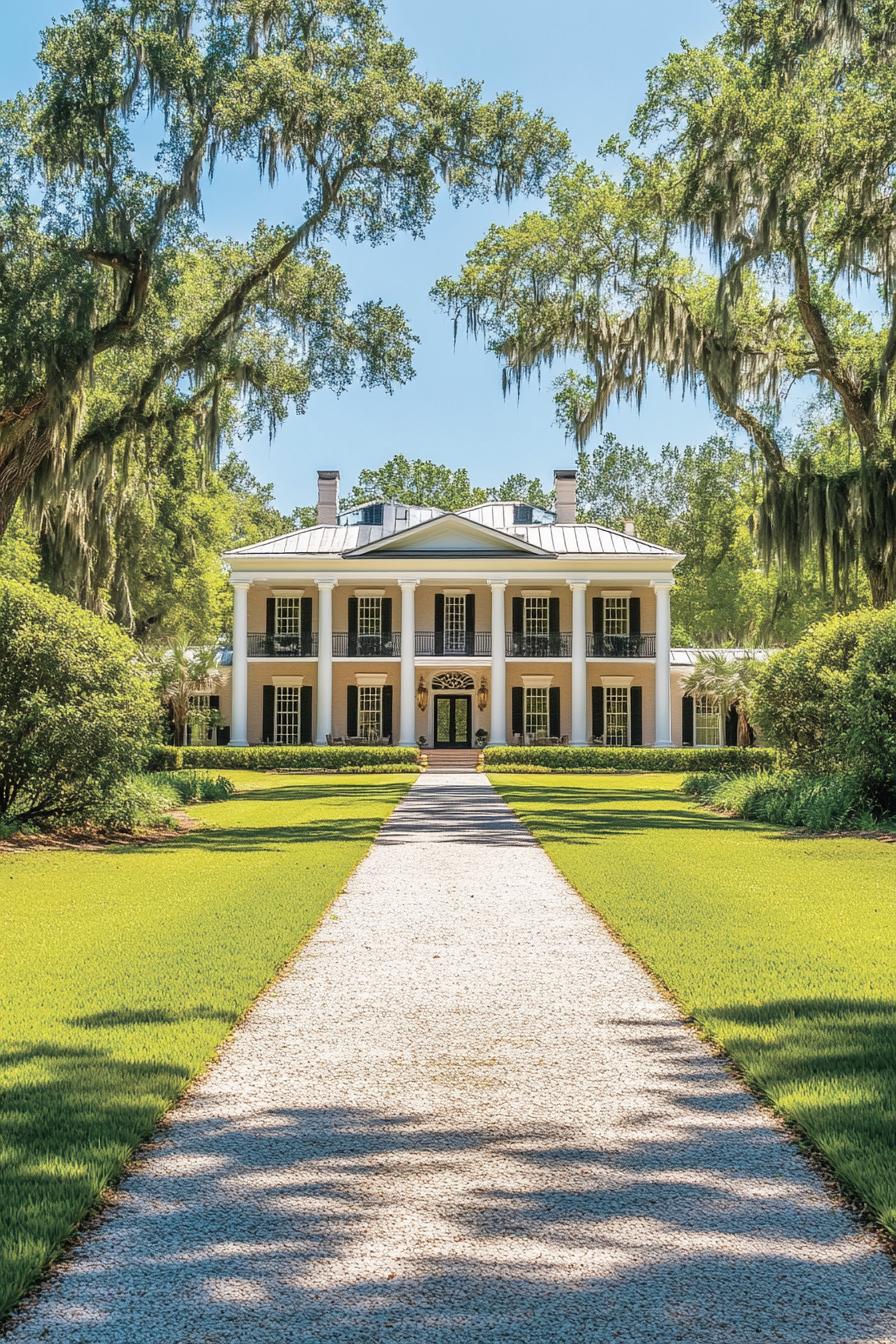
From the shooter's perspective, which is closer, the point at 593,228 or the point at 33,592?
the point at 33,592

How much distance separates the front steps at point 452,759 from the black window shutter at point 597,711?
4322 millimetres

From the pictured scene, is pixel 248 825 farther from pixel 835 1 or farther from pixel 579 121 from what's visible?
pixel 835 1

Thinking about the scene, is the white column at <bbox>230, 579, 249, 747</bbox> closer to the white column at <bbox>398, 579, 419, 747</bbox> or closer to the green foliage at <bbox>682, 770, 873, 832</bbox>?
the white column at <bbox>398, 579, 419, 747</bbox>

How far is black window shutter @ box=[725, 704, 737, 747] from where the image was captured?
39188 millimetres

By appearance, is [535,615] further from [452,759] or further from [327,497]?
[327,497]

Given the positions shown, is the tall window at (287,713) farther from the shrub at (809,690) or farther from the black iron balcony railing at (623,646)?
the shrub at (809,690)

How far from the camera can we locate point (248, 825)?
15180 mm

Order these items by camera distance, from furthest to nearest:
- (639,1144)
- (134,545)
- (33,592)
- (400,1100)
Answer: (134,545)
(33,592)
(400,1100)
(639,1144)

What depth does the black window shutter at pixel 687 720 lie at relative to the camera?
1545 inches

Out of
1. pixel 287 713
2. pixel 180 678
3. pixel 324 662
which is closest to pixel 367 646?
pixel 324 662

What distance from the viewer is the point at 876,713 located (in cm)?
1352

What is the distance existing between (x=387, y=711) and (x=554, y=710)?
5477 millimetres

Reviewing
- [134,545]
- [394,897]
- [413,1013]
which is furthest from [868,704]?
[134,545]

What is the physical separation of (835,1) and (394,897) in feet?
51.6
